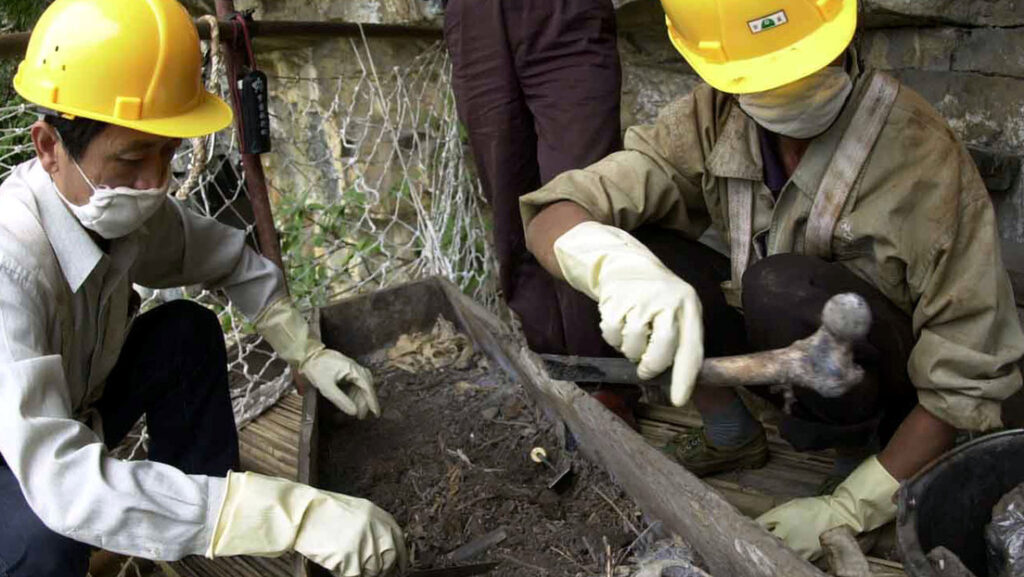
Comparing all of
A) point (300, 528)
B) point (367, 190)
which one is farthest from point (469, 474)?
point (367, 190)

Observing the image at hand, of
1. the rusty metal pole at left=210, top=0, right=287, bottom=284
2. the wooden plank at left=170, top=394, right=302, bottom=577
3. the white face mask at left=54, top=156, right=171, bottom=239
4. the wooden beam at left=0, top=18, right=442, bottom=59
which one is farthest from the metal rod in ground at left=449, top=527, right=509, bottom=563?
the wooden beam at left=0, top=18, right=442, bottom=59

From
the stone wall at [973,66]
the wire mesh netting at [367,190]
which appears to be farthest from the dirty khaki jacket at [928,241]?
the wire mesh netting at [367,190]

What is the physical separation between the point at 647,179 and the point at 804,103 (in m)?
0.44

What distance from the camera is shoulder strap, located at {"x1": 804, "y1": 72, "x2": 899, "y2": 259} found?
1911mm

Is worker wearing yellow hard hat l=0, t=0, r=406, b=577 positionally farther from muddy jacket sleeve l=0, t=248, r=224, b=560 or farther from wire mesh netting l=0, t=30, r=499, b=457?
wire mesh netting l=0, t=30, r=499, b=457

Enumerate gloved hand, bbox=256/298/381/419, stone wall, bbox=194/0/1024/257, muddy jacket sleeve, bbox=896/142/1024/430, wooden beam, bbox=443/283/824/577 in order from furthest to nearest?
stone wall, bbox=194/0/1024/257
gloved hand, bbox=256/298/381/419
muddy jacket sleeve, bbox=896/142/1024/430
wooden beam, bbox=443/283/824/577

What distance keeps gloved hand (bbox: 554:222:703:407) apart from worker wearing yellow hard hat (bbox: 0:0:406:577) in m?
0.59

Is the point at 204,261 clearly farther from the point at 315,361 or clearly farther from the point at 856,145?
the point at 856,145

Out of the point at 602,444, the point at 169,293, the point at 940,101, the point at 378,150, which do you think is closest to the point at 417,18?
the point at 378,150

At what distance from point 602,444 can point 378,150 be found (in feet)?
9.04

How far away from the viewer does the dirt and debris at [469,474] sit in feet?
6.75

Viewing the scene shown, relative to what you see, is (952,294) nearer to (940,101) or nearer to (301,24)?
(940,101)

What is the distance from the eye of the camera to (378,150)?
454 centimetres

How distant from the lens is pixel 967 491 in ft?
5.78
